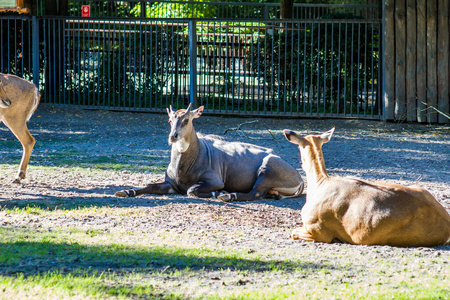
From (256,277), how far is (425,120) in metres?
10.7

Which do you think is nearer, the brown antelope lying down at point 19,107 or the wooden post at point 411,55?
the brown antelope lying down at point 19,107

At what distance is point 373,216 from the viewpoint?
574 cm

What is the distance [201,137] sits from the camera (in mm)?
8922

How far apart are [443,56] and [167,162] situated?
696 cm

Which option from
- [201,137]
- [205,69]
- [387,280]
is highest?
[205,69]

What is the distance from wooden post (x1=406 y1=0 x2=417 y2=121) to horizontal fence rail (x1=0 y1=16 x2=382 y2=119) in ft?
2.12

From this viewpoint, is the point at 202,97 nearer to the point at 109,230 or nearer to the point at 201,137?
the point at 201,137

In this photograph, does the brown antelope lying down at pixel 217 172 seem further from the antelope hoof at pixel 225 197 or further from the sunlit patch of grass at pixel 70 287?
the sunlit patch of grass at pixel 70 287

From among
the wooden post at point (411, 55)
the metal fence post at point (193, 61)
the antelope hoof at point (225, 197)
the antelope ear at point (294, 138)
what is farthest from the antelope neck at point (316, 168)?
the metal fence post at point (193, 61)

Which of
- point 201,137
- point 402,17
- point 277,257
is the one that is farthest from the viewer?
point 402,17

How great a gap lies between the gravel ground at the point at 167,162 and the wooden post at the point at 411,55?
1.83 feet

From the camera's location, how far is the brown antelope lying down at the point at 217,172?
8203 millimetres

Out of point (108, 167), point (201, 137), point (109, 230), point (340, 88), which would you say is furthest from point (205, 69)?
point (109, 230)

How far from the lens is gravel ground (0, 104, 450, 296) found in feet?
21.3
